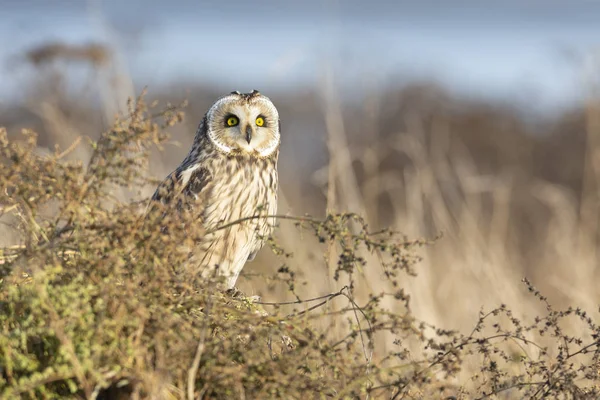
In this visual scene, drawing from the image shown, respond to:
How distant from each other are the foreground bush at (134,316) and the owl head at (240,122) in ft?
6.26

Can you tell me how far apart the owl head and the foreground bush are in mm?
1907

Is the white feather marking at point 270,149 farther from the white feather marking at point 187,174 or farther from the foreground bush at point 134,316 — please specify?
the foreground bush at point 134,316

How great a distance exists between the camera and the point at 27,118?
27.7 feet

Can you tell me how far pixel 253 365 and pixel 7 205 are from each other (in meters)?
0.80

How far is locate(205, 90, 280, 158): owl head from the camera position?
427cm

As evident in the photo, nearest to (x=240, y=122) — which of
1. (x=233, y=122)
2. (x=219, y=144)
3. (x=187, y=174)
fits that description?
(x=233, y=122)

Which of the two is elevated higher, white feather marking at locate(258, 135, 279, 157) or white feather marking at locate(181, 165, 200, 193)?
white feather marking at locate(258, 135, 279, 157)

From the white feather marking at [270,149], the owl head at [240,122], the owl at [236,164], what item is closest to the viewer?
the owl at [236,164]

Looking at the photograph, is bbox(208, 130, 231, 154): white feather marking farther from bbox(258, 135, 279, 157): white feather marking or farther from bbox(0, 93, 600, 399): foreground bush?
bbox(0, 93, 600, 399): foreground bush

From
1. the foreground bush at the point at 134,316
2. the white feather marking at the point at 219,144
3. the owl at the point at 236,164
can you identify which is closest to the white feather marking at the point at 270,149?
the owl at the point at 236,164

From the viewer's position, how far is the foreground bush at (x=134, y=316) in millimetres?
2014

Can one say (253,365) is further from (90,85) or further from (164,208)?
(90,85)

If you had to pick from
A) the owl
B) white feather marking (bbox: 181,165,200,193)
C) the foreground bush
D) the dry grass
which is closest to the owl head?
the owl

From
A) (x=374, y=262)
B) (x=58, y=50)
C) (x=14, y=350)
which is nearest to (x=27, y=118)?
(x=58, y=50)
